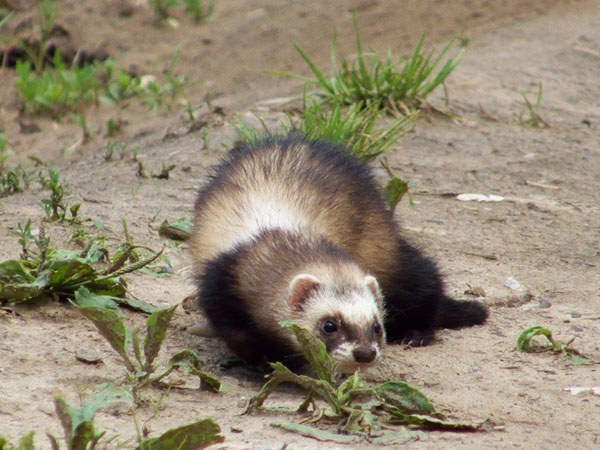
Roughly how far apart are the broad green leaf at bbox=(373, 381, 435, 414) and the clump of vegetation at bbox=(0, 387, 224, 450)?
789mm

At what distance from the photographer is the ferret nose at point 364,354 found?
3.84 meters

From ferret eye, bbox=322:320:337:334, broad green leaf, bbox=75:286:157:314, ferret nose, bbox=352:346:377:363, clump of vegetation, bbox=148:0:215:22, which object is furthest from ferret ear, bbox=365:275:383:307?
clump of vegetation, bbox=148:0:215:22

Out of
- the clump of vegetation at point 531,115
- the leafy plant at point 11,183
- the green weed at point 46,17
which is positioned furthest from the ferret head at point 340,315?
the green weed at point 46,17

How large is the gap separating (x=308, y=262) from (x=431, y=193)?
7.99ft

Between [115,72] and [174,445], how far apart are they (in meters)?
7.43

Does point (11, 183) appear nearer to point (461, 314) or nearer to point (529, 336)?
point (461, 314)

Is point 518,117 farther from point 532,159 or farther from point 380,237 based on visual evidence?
point 380,237

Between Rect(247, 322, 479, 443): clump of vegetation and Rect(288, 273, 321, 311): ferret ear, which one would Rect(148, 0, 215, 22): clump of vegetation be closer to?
Rect(288, 273, 321, 311): ferret ear

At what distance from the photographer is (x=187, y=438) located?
9.29ft

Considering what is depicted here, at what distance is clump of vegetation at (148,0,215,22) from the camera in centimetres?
1117

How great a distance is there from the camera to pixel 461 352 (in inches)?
171

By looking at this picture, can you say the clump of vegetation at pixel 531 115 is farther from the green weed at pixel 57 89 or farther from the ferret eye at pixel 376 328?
the ferret eye at pixel 376 328

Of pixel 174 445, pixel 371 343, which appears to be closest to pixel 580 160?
pixel 371 343

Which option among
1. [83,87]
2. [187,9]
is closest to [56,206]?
[83,87]
